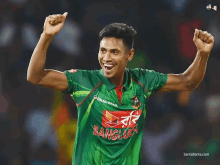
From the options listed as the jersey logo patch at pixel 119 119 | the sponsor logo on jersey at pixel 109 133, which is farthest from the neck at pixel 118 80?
the sponsor logo on jersey at pixel 109 133

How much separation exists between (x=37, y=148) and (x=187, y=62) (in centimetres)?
232

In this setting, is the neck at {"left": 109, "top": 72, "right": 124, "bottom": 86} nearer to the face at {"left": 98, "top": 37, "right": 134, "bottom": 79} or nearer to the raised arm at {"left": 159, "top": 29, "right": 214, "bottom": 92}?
the face at {"left": 98, "top": 37, "right": 134, "bottom": 79}

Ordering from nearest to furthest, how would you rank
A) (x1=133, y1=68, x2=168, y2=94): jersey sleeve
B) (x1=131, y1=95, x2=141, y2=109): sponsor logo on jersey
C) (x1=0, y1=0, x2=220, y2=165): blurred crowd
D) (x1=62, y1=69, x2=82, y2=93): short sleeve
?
1. (x1=62, y1=69, x2=82, y2=93): short sleeve
2. (x1=131, y1=95, x2=141, y2=109): sponsor logo on jersey
3. (x1=133, y1=68, x2=168, y2=94): jersey sleeve
4. (x1=0, y1=0, x2=220, y2=165): blurred crowd

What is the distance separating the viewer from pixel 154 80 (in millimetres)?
2766

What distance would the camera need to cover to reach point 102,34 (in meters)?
2.57

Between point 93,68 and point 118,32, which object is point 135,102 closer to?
point 118,32

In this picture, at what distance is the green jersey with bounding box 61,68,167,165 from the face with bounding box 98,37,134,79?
0.10 m

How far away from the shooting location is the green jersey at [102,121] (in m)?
2.51

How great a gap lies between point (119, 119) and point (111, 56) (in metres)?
0.46

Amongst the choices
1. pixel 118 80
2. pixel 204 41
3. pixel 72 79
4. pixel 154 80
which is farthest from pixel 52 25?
pixel 204 41

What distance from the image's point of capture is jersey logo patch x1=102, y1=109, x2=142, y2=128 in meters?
2.53

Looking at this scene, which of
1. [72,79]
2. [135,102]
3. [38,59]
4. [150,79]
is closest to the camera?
[38,59]

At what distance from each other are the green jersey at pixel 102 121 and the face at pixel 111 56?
0.33 feet

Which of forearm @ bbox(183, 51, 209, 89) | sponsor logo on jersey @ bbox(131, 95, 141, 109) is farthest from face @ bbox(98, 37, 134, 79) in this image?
forearm @ bbox(183, 51, 209, 89)
